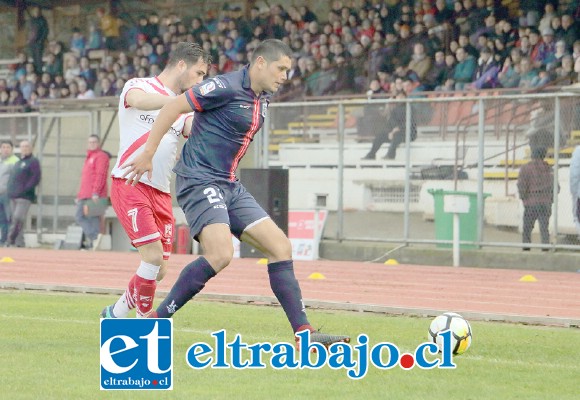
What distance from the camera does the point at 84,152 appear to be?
24.3 meters

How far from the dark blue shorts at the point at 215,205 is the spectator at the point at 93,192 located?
14190 millimetres

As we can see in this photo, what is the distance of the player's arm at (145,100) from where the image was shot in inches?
346

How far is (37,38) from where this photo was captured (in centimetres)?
3581

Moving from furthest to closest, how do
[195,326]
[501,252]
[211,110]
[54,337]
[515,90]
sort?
[515,90]
[501,252]
[195,326]
[54,337]
[211,110]

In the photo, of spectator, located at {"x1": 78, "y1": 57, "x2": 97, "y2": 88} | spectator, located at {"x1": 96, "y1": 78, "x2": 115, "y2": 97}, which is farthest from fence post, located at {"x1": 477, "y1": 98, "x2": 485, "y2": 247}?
spectator, located at {"x1": 78, "y1": 57, "x2": 97, "y2": 88}

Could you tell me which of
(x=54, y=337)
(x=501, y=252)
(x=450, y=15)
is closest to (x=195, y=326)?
(x=54, y=337)

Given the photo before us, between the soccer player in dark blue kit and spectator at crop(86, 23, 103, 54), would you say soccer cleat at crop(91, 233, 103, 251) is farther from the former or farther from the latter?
the soccer player in dark blue kit

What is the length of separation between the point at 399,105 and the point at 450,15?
23.2 feet

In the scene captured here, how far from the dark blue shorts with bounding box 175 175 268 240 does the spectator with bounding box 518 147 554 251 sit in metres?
10.2

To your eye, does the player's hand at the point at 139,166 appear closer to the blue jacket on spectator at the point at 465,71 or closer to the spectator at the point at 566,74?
the spectator at the point at 566,74

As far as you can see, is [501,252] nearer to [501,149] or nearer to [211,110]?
[501,149]

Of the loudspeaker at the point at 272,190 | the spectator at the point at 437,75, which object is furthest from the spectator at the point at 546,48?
the loudspeaker at the point at 272,190

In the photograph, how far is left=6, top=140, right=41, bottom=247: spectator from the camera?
77.4ft

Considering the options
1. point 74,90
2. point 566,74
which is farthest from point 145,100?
point 74,90
